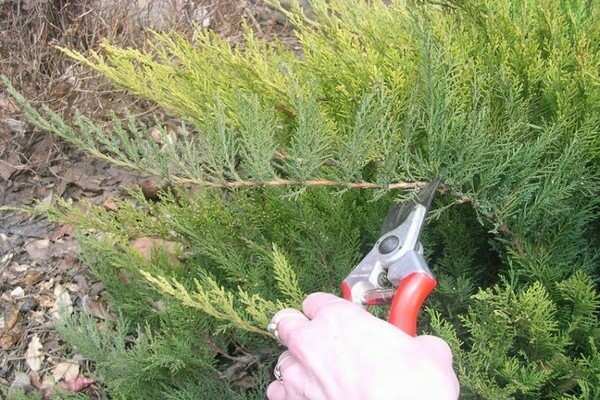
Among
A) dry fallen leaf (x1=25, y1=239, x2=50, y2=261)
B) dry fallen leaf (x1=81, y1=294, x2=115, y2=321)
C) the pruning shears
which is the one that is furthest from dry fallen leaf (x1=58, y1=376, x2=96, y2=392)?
the pruning shears

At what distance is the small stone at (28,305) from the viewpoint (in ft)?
8.36

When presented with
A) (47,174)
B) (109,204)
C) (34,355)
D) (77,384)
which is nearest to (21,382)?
(34,355)

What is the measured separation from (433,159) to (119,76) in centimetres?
102

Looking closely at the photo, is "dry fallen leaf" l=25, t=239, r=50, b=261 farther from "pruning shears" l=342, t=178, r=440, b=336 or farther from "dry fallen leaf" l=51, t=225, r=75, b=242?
"pruning shears" l=342, t=178, r=440, b=336

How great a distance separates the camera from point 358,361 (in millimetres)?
1027

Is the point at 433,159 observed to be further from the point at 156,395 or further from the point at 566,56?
the point at 156,395

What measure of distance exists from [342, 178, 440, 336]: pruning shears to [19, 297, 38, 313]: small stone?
166cm

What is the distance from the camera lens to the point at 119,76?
1949 millimetres

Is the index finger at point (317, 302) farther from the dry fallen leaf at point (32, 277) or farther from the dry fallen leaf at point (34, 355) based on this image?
the dry fallen leaf at point (32, 277)

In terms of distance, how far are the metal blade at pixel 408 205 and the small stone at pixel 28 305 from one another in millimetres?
1676

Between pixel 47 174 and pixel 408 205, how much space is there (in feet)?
6.72

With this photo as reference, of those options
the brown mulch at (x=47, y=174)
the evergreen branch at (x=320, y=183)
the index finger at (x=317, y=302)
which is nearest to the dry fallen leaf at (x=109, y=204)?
the brown mulch at (x=47, y=174)

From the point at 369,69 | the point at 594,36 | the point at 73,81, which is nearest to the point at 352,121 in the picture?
the point at 369,69

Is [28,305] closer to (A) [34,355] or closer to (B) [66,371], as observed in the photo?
(A) [34,355]
